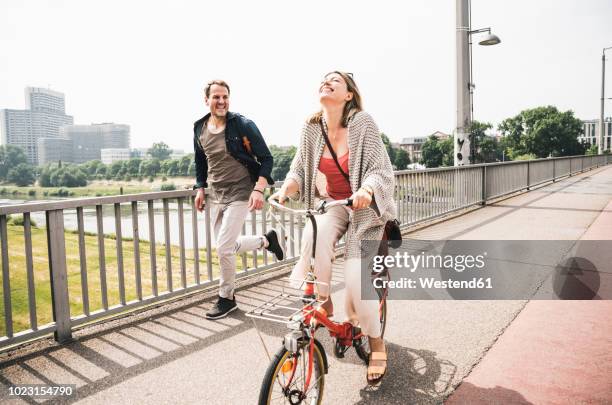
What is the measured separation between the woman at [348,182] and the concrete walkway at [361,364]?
520 millimetres

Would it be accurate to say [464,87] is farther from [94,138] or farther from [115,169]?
[94,138]

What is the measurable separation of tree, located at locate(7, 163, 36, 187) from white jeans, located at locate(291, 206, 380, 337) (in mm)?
41894

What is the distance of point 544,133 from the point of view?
102 meters

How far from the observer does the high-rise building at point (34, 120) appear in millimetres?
64250

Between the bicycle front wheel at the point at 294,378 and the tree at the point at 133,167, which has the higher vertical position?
the tree at the point at 133,167

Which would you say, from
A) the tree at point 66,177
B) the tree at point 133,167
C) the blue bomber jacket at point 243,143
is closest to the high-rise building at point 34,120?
the tree at point 66,177

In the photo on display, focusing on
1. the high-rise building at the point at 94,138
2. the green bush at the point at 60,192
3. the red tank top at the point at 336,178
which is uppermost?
the high-rise building at the point at 94,138

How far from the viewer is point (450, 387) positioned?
289 cm

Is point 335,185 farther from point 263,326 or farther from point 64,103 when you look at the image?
point 64,103

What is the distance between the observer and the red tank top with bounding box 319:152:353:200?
9.46ft

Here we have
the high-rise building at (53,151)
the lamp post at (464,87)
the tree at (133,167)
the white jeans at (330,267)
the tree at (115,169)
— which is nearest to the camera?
the white jeans at (330,267)

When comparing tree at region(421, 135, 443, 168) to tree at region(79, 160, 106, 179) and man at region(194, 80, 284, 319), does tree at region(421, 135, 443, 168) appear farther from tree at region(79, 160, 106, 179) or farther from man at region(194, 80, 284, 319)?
man at region(194, 80, 284, 319)

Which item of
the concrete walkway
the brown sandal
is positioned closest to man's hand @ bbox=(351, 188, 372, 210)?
the brown sandal

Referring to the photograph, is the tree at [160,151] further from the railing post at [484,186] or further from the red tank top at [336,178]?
the red tank top at [336,178]
